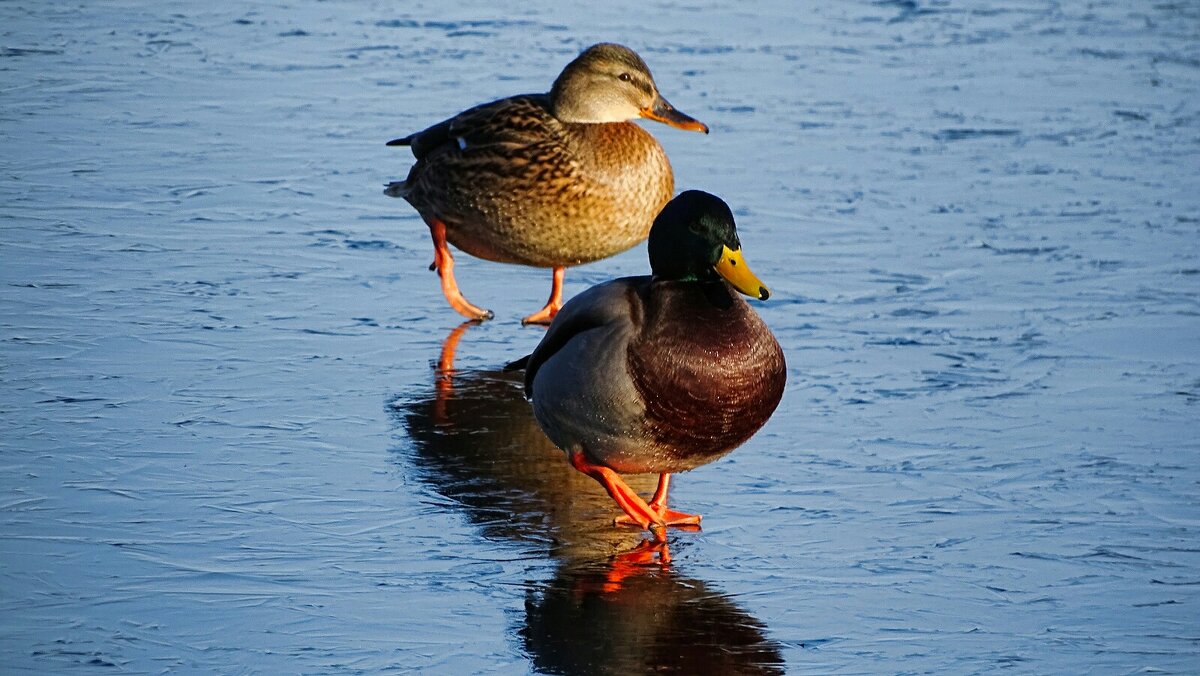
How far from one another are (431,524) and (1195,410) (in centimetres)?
246

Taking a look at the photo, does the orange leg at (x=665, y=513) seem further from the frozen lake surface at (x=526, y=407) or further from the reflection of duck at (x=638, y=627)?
the reflection of duck at (x=638, y=627)

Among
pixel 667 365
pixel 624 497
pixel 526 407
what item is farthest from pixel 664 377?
pixel 526 407

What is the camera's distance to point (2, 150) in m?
8.26

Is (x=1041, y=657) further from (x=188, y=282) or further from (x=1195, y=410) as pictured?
(x=188, y=282)

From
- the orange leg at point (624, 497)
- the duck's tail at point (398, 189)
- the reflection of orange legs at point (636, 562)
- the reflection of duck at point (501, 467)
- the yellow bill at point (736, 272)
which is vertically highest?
the yellow bill at point (736, 272)

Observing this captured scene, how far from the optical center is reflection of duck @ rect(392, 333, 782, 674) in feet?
12.5

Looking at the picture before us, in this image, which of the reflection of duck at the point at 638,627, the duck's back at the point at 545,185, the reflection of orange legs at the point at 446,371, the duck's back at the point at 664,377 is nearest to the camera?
the reflection of duck at the point at 638,627

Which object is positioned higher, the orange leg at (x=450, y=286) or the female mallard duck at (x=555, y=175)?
the female mallard duck at (x=555, y=175)

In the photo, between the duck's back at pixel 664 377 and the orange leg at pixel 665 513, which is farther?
the orange leg at pixel 665 513

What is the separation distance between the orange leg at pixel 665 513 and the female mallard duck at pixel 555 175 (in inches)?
71.3

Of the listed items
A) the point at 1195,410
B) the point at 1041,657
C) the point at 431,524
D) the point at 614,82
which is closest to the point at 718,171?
the point at 614,82

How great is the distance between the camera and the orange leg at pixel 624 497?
15.2 ft

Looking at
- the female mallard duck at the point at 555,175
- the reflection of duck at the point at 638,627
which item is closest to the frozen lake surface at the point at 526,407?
the reflection of duck at the point at 638,627

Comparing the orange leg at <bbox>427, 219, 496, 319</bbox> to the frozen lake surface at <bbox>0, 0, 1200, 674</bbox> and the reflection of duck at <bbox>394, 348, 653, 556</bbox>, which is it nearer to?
the frozen lake surface at <bbox>0, 0, 1200, 674</bbox>
